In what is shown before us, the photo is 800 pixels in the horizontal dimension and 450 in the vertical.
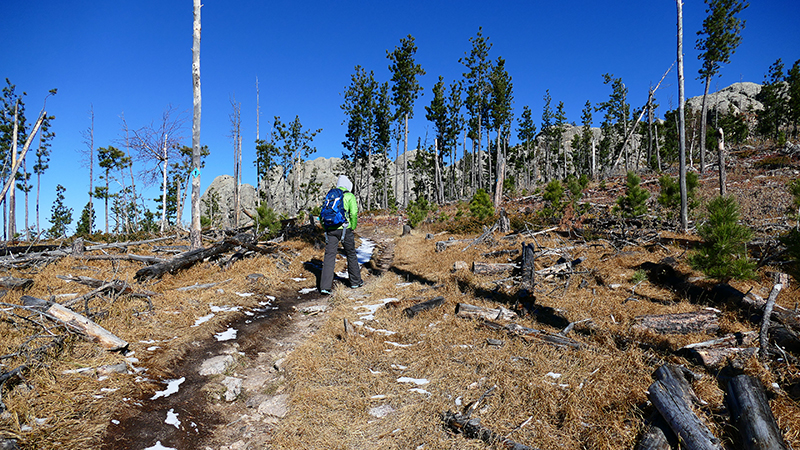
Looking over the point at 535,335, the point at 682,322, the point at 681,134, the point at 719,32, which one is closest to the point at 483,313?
the point at 535,335

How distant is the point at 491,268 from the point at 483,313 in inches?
117

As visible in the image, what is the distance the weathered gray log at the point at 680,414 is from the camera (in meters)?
2.36

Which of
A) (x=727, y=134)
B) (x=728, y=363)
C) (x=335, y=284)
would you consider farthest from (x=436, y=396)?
(x=727, y=134)

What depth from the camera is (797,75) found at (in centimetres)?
3903

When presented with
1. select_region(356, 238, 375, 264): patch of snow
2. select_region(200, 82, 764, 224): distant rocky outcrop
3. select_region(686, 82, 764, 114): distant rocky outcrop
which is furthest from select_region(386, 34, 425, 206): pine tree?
select_region(686, 82, 764, 114): distant rocky outcrop

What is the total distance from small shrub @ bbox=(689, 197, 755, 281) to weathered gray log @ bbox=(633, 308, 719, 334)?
1463 millimetres

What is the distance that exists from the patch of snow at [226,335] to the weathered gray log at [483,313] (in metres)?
3.61

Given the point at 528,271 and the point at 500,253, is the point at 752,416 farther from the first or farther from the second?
the point at 500,253

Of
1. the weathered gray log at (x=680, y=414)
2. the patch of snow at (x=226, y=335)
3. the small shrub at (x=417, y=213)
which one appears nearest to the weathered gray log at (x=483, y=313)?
the weathered gray log at (x=680, y=414)

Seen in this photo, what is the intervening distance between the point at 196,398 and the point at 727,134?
249ft

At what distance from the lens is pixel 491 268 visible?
8.36 m

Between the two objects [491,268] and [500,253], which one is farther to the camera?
[500,253]

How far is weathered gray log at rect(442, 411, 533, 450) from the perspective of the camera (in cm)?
268

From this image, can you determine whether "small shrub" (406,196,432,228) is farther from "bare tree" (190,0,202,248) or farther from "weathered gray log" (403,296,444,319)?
"weathered gray log" (403,296,444,319)
